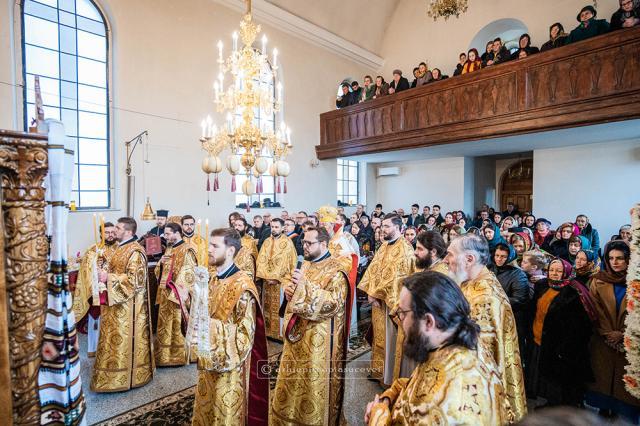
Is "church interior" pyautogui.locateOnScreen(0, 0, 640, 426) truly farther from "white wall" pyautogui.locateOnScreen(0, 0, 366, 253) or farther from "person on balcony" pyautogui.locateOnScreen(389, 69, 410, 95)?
"person on balcony" pyautogui.locateOnScreen(389, 69, 410, 95)

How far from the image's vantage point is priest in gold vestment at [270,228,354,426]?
317cm

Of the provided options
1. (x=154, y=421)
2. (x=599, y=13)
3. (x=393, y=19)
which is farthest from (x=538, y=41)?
(x=154, y=421)

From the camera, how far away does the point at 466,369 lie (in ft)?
4.79

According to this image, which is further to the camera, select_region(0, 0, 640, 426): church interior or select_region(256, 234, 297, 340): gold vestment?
select_region(256, 234, 297, 340): gold vestment

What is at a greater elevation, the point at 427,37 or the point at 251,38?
the point at 427,37

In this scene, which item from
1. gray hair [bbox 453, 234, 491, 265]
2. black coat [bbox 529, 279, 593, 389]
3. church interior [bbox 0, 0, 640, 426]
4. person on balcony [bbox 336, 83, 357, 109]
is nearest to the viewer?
church interior [bbox 0, 0, 640, 426]

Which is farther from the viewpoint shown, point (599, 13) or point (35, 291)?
point (599, 13)

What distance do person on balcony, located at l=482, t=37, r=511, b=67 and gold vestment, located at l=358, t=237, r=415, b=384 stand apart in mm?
6451

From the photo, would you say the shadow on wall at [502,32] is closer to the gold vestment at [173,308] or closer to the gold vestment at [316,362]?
the gold vestment at [173,308]

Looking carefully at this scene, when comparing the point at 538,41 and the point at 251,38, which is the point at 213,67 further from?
the point at 538,41

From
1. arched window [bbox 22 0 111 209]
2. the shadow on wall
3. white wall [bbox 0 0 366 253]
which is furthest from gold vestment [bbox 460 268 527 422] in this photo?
the shadow on wall

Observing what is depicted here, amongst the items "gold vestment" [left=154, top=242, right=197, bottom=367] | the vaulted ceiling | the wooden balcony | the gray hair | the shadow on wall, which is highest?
the vaulted ceiling

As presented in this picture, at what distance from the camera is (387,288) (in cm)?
443

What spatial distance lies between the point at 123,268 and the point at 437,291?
12.6 ft
